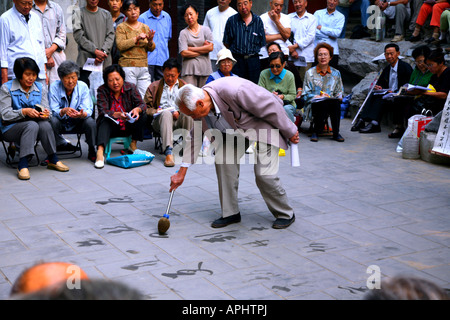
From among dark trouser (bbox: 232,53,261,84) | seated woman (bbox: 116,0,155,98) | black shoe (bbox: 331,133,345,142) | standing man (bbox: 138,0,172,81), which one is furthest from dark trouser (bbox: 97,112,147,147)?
black shoe (bbox: 331,133,345,142)

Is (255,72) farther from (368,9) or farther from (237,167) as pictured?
(237,167)

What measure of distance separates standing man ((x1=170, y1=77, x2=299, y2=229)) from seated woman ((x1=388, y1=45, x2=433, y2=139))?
152 inches

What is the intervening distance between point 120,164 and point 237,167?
2.29 meters

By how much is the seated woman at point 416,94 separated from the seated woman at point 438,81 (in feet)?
0.35

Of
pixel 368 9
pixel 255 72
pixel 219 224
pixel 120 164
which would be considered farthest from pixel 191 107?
pixel 368 9

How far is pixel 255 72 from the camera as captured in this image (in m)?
8.84

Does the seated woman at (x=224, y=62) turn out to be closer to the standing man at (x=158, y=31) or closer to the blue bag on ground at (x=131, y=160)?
the standing man at (x=158, y=31)

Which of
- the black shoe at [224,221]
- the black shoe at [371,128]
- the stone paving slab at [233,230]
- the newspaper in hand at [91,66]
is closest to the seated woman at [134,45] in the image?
the newspaper in hand at [91,66]

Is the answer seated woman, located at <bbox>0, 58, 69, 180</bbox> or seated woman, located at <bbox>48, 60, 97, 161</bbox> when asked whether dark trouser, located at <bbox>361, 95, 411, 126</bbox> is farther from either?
seated woman, located at <bbox>0, 58, 69, 180</bbox>

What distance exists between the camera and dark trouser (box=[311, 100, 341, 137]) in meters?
8.66

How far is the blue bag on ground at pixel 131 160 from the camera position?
701 centimetres

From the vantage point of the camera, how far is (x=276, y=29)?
945 cm

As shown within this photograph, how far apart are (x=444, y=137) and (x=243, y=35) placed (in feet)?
9.98

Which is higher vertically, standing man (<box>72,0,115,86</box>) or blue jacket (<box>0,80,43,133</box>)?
standing man (<box>72,0,115,86</box>)
